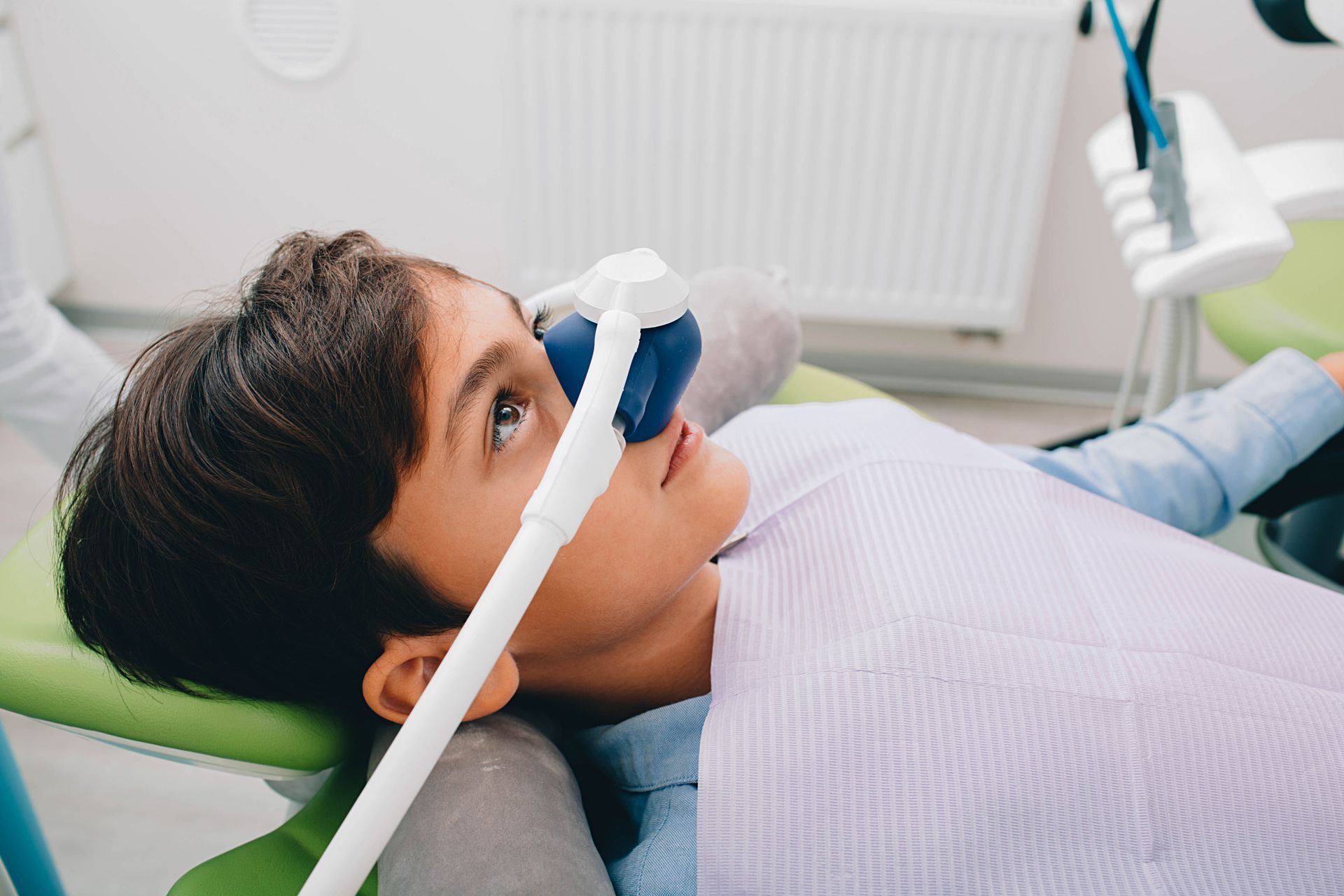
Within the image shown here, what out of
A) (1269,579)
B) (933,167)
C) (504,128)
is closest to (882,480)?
(1269,579)

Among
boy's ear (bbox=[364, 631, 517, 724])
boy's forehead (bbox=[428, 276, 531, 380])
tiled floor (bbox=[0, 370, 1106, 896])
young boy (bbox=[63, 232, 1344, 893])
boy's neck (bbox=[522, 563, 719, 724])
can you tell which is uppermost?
boy's forehead (bbox=[428, 276, 531, 380])

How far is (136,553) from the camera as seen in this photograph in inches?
27.0

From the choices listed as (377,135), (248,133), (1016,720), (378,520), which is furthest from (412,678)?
(248,133)

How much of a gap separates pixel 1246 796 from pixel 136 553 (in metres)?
0.75

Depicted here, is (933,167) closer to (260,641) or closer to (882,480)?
(882,480)

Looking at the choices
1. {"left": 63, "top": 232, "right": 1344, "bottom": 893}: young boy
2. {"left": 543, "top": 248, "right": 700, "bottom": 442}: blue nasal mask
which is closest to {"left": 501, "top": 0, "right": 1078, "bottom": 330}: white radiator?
{"left": 63, "top": 232, "right": 1344, "bottom": 893}: young boy

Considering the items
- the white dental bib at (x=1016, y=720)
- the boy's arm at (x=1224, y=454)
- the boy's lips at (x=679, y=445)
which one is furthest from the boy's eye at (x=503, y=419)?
the boy's arm at (x=1224, y=454)

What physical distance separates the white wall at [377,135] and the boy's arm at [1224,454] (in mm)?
1131

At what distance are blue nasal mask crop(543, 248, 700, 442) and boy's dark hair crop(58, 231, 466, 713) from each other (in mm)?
105

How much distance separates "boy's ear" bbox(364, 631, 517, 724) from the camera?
0.71 metres

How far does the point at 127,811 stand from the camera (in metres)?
1.39

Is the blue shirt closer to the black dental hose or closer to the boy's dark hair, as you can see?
the black dental hose

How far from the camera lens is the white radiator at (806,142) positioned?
1.84 meters

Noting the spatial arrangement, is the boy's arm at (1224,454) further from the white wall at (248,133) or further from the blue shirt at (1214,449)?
the white wall at (248,133)
